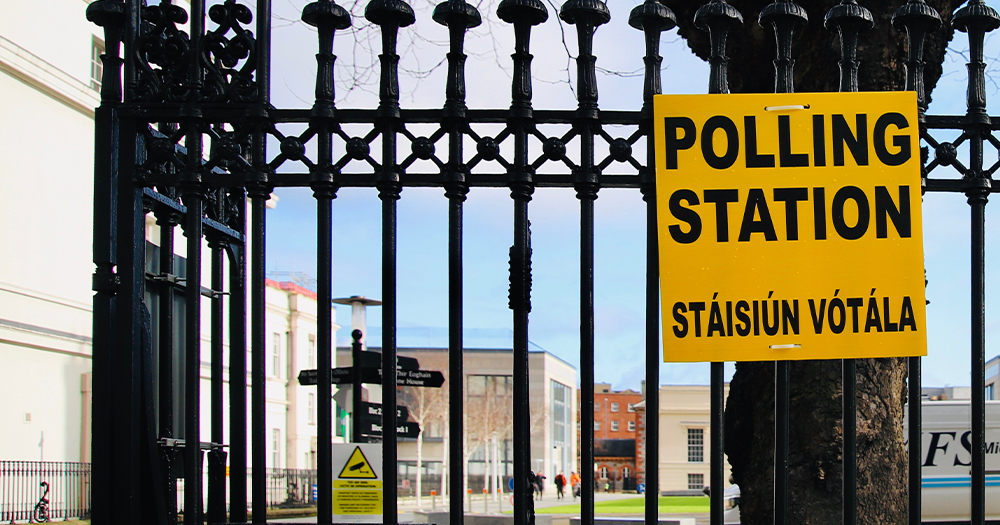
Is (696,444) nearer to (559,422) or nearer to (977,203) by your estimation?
(559,422)

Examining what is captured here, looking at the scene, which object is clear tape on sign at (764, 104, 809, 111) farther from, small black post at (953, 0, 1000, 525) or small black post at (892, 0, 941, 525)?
small black post at (953, 0, 1000, 525)

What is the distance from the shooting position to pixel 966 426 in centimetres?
1873

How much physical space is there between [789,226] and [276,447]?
4162 cm

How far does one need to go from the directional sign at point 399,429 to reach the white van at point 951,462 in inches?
377

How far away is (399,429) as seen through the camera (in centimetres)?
1091

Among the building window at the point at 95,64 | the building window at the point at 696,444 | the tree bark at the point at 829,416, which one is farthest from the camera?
the building window at the point at 696,444

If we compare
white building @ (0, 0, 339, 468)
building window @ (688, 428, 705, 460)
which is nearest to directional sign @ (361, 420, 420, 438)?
white building @ (0, 0, 339, 468)

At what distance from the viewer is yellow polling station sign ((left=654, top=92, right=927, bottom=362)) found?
3.63m

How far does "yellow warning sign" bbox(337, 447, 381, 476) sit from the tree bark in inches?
86.2

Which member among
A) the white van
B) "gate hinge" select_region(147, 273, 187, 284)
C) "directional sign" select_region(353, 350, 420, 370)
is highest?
"gate hinge" select_region(147, 273, 187, 284)

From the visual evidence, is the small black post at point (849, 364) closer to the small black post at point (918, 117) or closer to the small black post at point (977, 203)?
the small black post at point (918, 117)

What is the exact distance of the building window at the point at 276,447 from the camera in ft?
135

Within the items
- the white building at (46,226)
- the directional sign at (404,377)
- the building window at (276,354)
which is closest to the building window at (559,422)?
the building window at (276,354)

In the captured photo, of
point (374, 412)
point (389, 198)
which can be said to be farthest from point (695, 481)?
point (389, 198)
